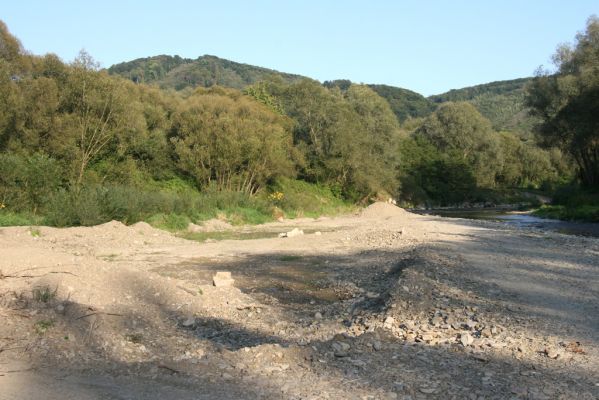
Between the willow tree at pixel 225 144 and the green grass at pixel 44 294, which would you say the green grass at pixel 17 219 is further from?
the green grass at pixel 44 294

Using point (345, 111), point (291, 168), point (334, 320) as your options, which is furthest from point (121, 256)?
point (345, 111)

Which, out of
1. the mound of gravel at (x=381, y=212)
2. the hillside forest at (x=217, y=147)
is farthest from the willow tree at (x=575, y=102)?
the mound of gravel at (x=381, y=212)

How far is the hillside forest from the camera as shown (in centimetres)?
2950

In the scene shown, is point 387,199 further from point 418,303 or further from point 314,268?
point 418,303

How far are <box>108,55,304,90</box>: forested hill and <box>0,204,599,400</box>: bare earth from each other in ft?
470

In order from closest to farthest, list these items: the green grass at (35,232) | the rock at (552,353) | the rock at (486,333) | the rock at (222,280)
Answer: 1. the rock at (552,353)
2. the rock at (486,333)
3. the rock at (222,280)
4. the green grass at (35,232)

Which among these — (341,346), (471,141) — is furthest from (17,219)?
(471,141)

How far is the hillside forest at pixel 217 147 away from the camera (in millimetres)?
29500

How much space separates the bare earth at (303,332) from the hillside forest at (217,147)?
16969mm

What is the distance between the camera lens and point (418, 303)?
32.6ft

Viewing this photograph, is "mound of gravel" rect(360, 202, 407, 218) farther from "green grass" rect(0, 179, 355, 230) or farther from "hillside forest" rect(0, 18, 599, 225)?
"hillside forest" rect(0, 18, 599, 225)

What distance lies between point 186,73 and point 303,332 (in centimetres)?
17367

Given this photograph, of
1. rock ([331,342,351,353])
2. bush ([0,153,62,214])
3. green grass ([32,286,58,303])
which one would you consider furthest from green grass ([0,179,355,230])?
rock ([331,342,351,353])

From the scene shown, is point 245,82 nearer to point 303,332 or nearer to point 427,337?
point 303,332
